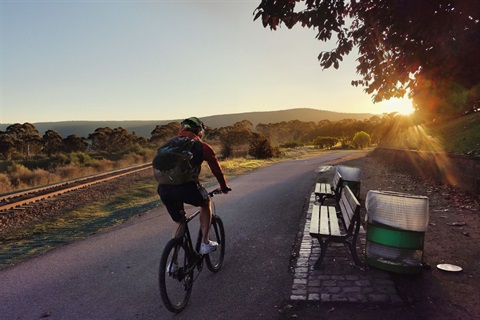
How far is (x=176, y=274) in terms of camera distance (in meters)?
3.67

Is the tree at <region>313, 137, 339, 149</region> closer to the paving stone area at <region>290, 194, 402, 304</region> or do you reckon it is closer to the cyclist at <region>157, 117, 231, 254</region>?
the paving stone area at <region>290, 194, 402, 304</region>

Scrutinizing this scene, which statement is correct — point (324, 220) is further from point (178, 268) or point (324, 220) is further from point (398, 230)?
point (178, 268)

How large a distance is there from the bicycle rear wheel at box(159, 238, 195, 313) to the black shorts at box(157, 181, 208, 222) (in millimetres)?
328

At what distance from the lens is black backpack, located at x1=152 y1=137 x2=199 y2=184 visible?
3.58m

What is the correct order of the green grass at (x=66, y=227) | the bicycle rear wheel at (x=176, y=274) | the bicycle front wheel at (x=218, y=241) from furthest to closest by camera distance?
the green grass at (x=66, y=227) < the bicycle front wheel at (x=218, y=241) < the bicycle rear wheel at (x=176, y=274)

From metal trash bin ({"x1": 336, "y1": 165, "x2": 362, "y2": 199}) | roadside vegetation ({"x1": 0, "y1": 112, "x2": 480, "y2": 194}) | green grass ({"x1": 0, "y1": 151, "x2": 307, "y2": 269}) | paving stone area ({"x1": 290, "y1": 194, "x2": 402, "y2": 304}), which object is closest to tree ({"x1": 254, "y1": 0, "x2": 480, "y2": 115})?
metal trash bin ({"x1": 336, "y1": 165, "x2": 362, "y2": 199})

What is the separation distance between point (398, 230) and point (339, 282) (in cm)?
98

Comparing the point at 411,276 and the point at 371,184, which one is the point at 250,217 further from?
the point at 371,184

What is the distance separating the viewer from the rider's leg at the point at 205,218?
4051 mm

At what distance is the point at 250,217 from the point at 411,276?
4176 mm

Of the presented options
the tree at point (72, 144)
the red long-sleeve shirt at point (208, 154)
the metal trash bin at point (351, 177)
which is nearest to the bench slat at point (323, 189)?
the metal trash bin at point (351, 177)

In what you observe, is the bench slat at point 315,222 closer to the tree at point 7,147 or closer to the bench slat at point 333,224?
the bench slat at point 333,224

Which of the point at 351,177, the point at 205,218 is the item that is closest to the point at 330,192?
the point at 351,177

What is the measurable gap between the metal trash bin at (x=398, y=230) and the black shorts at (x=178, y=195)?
7.59 ft
